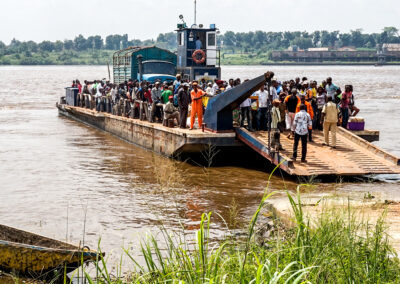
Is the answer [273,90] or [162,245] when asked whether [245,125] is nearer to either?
[273,90]

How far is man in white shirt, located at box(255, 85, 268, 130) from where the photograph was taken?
16391 mm

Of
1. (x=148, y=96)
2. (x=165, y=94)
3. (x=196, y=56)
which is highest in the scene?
(x=196, y=56)

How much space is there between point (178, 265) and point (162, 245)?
413 centimetres

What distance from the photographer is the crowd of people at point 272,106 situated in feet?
50.1

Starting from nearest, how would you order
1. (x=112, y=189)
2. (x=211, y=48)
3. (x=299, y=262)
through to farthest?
(x=299, y=262) → (x=112, y=189) → (x=211, y=48)

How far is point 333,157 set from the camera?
14.9m

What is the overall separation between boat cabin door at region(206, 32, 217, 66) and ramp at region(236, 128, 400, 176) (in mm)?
10936

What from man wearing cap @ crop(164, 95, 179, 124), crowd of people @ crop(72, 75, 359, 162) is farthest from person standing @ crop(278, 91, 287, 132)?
man wearing cap @ crop(164, 95, 179, 124)

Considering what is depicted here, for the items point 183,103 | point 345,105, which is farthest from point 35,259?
point 345,105

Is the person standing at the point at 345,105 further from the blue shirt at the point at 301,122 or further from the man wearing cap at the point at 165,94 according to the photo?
the man wearing cap at the point at 165,94

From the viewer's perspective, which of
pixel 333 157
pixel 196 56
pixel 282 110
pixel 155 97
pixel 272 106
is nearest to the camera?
pixel 333 157

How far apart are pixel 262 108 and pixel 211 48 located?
435 inches

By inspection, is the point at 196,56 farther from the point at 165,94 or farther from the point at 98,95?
the point at 165,94

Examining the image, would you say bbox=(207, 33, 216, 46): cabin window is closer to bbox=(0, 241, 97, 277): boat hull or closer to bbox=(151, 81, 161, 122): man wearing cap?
bbox=(151, 81, 161, 122): man wearing cap
